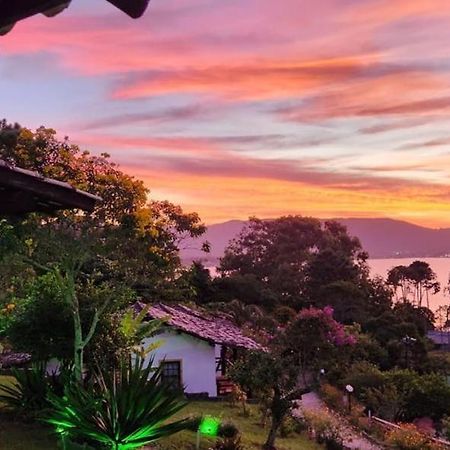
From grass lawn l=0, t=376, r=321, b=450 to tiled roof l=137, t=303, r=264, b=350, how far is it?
463cm

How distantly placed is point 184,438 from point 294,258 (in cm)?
5929

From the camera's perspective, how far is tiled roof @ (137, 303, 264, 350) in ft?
90.5

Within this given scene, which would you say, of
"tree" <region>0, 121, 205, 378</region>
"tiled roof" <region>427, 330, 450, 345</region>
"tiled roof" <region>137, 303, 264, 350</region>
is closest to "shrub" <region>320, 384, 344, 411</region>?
"tiled roof" <region>137, 303, 264, 350</region>

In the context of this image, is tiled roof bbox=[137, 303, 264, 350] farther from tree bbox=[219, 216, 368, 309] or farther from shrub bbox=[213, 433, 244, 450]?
tree bbox=[219, 216, 368, 309]

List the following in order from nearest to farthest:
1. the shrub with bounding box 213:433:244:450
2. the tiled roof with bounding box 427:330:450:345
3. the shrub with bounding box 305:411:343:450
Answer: the shrub with bounding box 213:433:244:450, the shrub with bounding box 305:411:343:450, the tiled roof with bounding box 427:330:450:345

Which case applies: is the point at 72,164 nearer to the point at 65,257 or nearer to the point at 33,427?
the point at 65,257

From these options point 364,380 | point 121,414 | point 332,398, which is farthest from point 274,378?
point 364,380

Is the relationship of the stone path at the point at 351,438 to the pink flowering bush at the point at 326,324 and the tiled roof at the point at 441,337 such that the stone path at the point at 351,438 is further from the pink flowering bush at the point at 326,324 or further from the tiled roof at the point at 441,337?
the tiled roof at the point at 441,337

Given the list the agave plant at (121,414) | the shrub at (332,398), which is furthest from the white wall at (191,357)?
the agave plant at (121,414)

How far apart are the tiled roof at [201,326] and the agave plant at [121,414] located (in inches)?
546

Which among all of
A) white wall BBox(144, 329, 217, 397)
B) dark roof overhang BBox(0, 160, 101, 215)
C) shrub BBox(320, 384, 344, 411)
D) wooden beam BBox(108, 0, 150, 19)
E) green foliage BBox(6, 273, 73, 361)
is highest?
wooden beam BBox(108, 0, 150, 19)

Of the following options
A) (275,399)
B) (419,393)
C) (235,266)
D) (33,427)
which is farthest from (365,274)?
(33,427)

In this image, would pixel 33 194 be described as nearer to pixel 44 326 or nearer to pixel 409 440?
pixel 44 326

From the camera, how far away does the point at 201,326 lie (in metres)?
29.6
